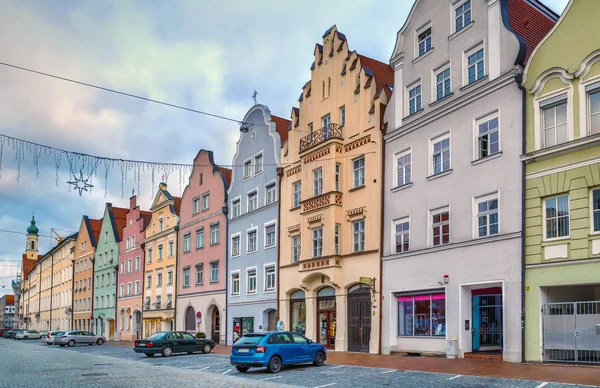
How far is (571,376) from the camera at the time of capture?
17.9 metres

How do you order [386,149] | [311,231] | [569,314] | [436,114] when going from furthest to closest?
[311,231] → [386,149] → [436,114] → [569,314]

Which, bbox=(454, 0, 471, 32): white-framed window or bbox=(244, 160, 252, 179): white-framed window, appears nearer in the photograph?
bbox=(454, 0, 471, 32): white-framed window

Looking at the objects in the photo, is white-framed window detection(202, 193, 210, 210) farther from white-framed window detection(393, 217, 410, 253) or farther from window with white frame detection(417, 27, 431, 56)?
window with white frame detection(417, 27, 431, 56)

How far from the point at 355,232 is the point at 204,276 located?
1904 cm

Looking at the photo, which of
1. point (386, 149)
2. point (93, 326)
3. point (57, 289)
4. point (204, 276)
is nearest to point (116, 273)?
point (93, 326)

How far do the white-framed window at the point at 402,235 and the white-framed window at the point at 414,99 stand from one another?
500 cm

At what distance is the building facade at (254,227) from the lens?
40531 mm

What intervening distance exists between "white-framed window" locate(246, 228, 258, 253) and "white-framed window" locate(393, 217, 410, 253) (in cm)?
1407

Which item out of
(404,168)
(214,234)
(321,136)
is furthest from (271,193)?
(404,168)

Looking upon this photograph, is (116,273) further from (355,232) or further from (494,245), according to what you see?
(494,245)

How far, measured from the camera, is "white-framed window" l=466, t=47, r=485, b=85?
26172 millimetres

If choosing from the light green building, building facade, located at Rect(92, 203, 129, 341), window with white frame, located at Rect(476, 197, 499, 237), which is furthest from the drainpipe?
building facade, located at Rect(92, 203, 129, 341)

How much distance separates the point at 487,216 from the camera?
25.1 m

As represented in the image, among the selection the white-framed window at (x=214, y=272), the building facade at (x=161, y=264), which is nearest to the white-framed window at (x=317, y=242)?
the white-framed window at (x=214, y=272)
